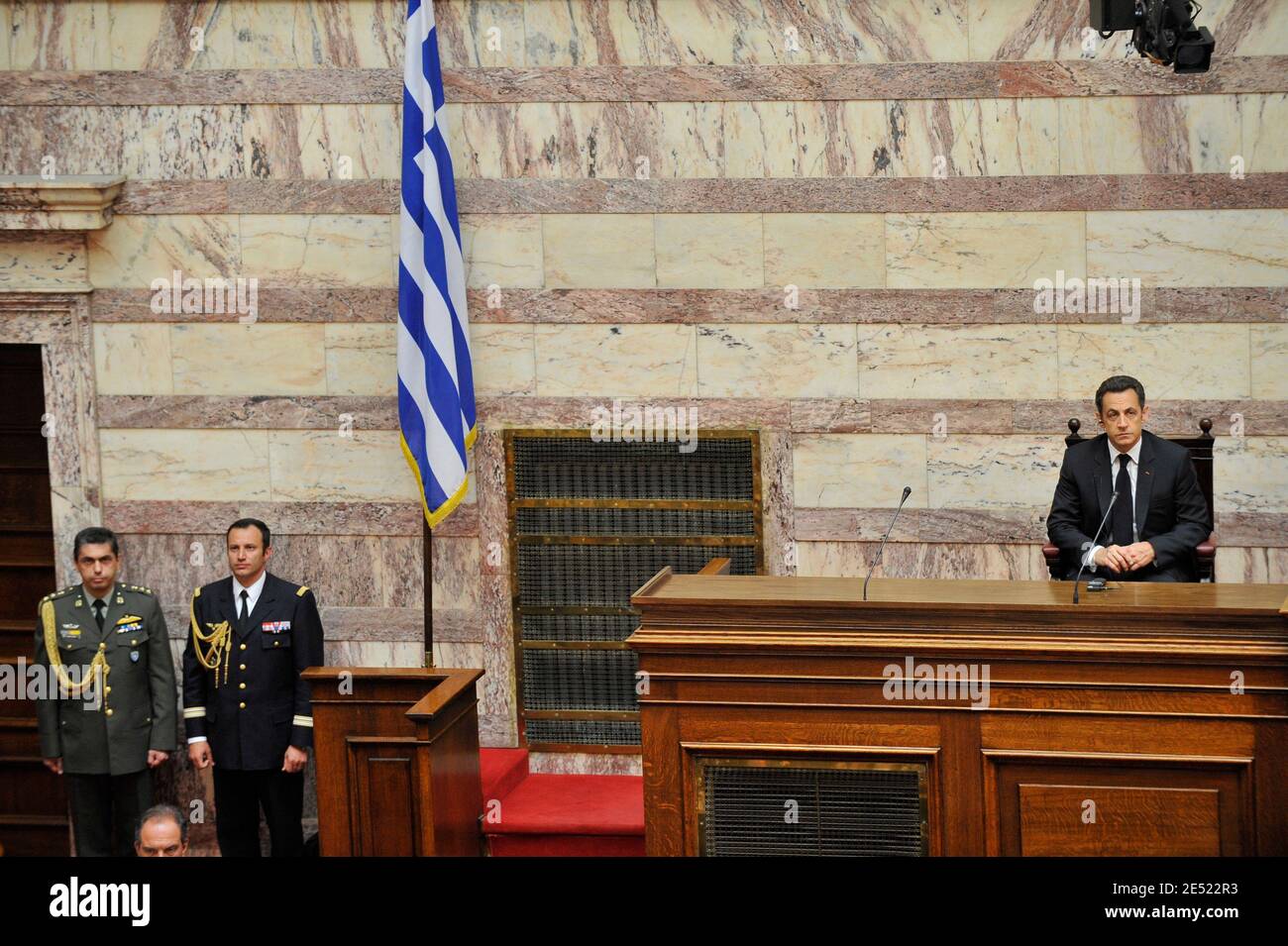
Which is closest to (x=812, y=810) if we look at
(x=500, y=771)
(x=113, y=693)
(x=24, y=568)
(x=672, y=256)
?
(x=500, y=771)

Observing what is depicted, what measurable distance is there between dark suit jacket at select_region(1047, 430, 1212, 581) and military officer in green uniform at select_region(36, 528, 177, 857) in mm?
4261

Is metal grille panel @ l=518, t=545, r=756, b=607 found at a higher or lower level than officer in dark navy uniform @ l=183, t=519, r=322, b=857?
higher

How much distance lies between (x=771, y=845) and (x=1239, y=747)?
4.98 feet

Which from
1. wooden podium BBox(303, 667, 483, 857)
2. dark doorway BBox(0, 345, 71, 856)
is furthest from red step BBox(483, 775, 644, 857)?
dark doorway BBox(0, 345, 71, 856)

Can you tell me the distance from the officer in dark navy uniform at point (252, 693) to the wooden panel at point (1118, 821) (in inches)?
143

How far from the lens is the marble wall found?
307 inches

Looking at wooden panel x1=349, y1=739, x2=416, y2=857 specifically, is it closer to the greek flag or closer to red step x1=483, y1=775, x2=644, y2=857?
red step x1=483, y1=775, x2=644, y2=857

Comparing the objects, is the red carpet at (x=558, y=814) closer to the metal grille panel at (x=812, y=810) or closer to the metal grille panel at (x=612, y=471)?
the metal grille panel at (x=612, y=471)

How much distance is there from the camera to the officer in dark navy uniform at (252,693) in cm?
779

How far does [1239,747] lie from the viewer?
5305mm

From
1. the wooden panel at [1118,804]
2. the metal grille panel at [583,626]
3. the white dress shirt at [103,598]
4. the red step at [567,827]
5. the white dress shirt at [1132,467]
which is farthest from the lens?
the metal grille panel at [583,626]

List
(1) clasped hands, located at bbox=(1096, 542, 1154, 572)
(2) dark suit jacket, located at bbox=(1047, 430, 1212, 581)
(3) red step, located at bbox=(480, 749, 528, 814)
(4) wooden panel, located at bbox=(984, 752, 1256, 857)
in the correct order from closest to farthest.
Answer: (4) wooden panel, located at bbox=(984, 752, 1256, 857) → (1) clasped hands, located at bbox=(1096, 542, 1154, 572) → (2) dark suit jacket, located at bbox=(1047, 430, 1212, 581) → (3) red step, located at bbox=(480, 749, 528, 814)

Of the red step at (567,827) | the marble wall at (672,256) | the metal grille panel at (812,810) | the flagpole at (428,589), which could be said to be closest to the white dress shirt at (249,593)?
the marble wall at (672,256)

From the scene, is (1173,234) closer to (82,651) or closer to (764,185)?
(764,185)
